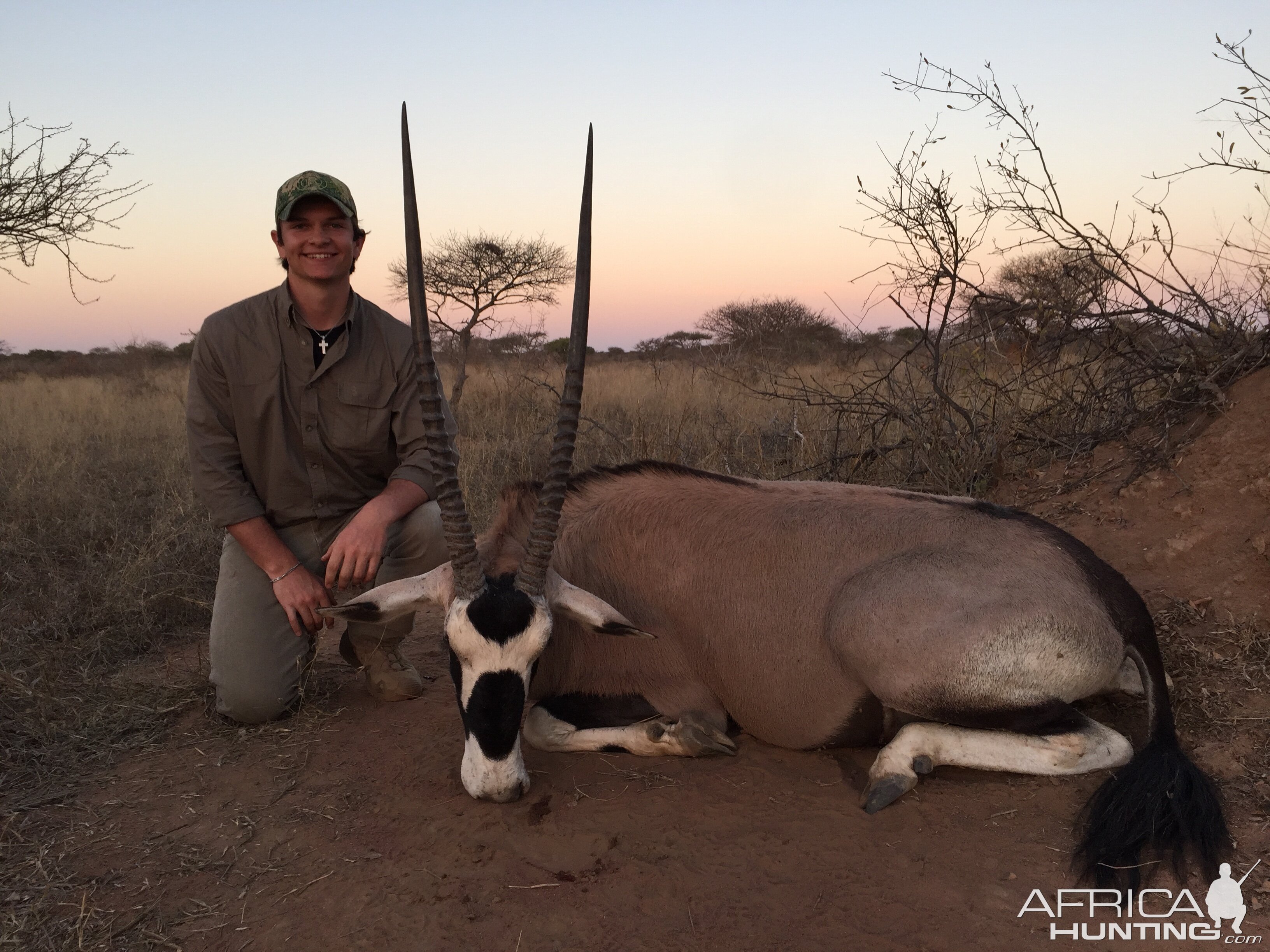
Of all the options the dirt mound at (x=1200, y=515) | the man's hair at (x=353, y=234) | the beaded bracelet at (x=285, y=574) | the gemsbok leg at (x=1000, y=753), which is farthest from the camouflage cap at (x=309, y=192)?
the dirt mound at (x=1200, y=515)

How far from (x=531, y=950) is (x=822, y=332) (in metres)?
25.4

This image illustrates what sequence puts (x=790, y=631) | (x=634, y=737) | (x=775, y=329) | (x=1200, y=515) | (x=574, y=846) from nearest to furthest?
(x=574, y=846)
(x=790, y=631)
(x=634, y=737)
(x=1200, y=515)
(x=775, y=329)

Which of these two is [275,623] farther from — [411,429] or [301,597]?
[411,429]

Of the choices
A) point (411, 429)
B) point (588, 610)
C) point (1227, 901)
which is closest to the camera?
point (1227, 901)

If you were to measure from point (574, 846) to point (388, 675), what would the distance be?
1771 millimetres

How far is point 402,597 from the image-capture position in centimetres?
354

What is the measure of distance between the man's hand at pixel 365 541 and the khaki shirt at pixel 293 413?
0.57 feet

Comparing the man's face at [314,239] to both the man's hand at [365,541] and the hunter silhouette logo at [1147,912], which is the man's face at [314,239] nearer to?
the man's hand at [365,541]

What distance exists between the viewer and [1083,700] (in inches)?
156

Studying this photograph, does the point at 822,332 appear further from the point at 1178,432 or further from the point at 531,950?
the point at 531,950

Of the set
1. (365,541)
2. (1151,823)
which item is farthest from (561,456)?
(1151,823)

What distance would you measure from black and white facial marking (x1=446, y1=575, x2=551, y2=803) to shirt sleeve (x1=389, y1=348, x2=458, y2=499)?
1255mm

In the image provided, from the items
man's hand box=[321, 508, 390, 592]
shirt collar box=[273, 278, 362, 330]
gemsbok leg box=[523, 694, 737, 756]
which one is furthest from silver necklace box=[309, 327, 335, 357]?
gemsbok leg box=[523, 694, 737, 756]

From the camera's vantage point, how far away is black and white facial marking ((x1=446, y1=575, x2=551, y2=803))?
10.6 feet
